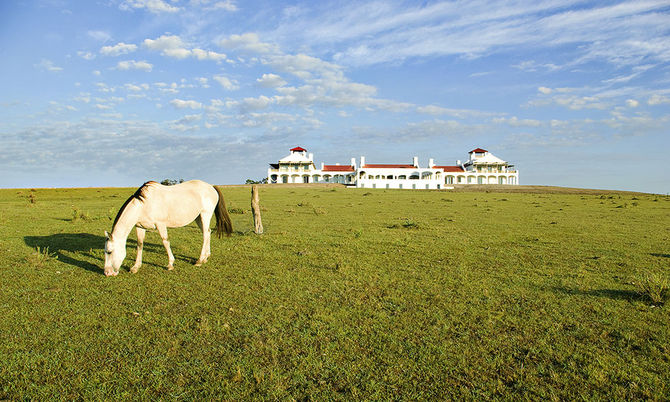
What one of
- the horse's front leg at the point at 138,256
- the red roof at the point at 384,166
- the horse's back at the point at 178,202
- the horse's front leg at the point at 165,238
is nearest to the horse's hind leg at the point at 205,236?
the horse's back at the point at 178,202

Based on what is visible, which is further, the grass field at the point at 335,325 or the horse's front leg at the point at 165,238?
the horse's front leg at the point at 165,238

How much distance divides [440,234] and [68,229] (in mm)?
14596

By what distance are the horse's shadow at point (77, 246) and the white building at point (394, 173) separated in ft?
235

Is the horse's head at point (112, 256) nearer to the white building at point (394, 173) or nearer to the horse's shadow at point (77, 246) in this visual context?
the horse's shadow at point (77, 246)

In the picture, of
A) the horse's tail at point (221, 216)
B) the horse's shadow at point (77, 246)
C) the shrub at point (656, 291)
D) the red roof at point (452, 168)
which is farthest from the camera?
the red roof at point (452, 168)

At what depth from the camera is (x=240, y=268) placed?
9469mm

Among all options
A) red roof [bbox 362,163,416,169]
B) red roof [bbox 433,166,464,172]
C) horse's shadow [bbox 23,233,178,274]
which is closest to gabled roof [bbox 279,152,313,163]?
red roof [bbox 362,163,416,169]

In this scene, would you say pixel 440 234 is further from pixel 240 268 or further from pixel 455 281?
pixel 240 268

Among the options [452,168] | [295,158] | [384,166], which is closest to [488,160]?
[452,168]

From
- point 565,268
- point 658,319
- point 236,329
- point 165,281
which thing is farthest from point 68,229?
point 658,319

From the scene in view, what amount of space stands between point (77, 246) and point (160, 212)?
4.87 meters

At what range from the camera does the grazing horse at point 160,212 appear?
27.7 feet

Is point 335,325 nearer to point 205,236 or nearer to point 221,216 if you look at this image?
point 205,236

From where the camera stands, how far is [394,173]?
88.5 metres
